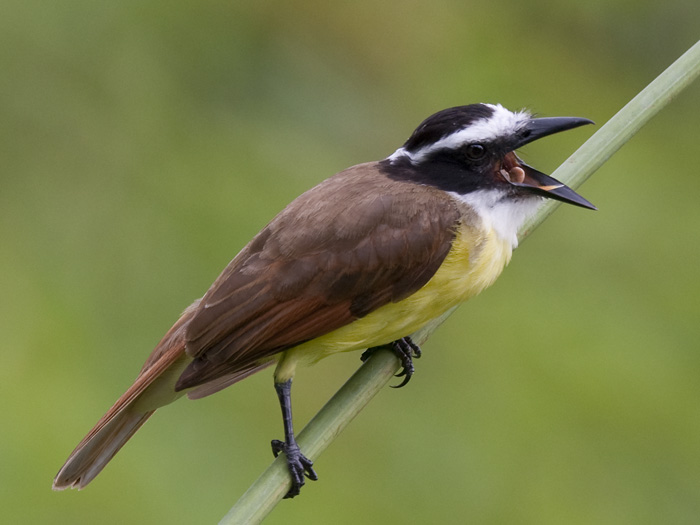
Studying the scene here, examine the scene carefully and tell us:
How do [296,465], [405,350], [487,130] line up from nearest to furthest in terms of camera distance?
[296,465] → [487,130] → [405,350]

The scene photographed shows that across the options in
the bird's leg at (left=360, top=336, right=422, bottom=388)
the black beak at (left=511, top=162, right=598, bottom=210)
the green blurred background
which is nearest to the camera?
the black beak at (left=511, top=162, right=598, bottom=210)

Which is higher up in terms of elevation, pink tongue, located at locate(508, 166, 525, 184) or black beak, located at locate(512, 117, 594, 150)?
black beak, located at locate(512, 117, 594, 150)

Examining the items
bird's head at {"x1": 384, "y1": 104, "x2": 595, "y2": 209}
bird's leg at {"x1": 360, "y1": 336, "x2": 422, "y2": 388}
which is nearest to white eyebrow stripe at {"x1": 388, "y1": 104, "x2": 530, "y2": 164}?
bird's head at {"x1": 384, "y1": 104, "x2": 595, "y2": 209}

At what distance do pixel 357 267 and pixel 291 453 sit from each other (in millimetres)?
478

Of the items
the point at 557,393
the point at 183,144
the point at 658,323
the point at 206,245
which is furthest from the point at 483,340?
the point at 183,144

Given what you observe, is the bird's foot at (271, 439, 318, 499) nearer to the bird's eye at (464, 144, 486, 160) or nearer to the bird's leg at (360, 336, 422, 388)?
the bird's leg at (360, 336, 422, 388)

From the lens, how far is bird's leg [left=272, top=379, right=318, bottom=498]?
2.92 meters

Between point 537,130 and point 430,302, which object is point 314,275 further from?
point 537,130

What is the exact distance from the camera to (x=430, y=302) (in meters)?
3.01

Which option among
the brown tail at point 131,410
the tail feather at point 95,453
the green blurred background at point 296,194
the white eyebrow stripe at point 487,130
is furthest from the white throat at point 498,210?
the green blurred background at point 296,194

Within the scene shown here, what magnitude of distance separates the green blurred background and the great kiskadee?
885 mm

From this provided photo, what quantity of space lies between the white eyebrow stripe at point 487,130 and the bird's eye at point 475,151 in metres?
0.02

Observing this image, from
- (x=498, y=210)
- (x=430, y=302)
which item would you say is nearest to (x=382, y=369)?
(x=430, y=302)

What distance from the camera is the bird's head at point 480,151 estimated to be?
10.0 ft
